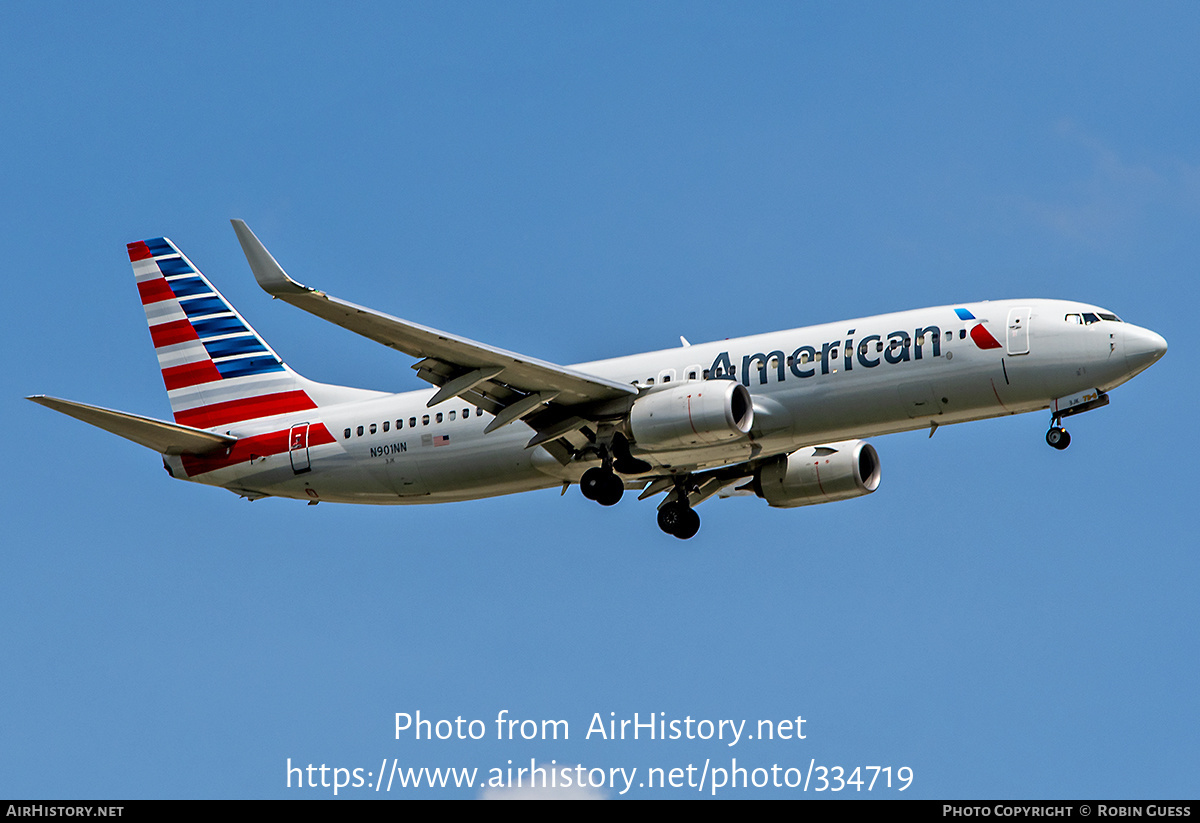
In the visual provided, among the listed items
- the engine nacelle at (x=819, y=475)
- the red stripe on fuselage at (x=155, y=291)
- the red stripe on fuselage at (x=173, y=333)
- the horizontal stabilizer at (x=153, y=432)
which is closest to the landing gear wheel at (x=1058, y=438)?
the engine nacelle at (x=819, y=475)

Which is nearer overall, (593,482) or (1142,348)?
(1142,348)

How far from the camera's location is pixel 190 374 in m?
44.1

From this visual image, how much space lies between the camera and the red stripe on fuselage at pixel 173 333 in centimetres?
4472

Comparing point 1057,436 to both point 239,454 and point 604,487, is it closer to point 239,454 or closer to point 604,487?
point 604,487

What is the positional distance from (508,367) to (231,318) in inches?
538

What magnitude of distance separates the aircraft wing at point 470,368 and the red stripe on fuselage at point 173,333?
40.7 ft

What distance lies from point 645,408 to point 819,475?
6778 millimetres

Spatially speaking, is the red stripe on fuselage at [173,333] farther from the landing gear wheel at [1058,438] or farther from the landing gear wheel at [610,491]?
the landing gear wheel at [1058,438]

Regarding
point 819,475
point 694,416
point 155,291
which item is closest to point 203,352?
point 155,291

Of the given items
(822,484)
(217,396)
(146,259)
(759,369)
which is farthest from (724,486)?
(146,259)

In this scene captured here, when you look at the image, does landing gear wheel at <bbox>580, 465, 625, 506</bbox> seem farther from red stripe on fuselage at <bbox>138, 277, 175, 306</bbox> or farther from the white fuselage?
red stripe on fuselage at <bbox>138, 277, 175, 306</bbox>

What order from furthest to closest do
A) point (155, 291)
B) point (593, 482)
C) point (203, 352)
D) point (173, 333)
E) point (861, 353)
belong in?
point (155, 291)
point (173, 333)
point (203, 352)
point (593, 482)
point (861, 353)
